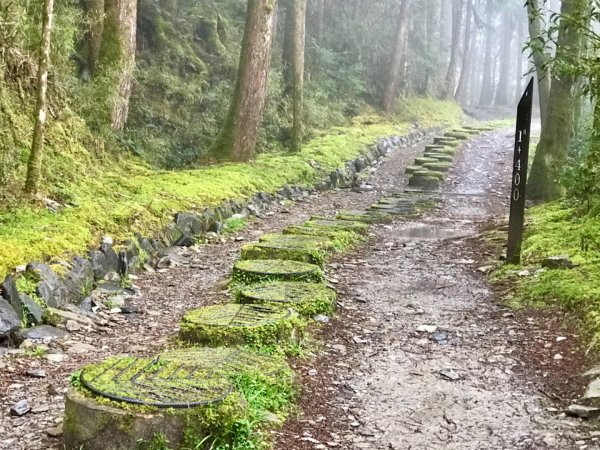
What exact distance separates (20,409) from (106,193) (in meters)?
4.81

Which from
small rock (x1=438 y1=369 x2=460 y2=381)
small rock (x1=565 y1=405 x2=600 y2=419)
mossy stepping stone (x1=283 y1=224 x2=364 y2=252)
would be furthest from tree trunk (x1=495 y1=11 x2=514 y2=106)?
small rock (x1=565 y1=405 x2=600 y2=419)

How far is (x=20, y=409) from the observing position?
12.6ft

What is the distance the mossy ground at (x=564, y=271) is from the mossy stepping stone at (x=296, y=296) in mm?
1798

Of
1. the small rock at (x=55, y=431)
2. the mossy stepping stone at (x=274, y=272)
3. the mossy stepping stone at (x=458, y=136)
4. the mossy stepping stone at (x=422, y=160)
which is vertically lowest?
the small rock at (x=55, y=431)

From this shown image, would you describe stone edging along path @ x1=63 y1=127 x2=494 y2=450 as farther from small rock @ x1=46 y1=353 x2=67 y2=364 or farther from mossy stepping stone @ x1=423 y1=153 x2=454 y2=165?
mossy stepping stone @ x1=423 y1=153 x2=454 y2=165

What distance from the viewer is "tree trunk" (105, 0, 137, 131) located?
35.1ft

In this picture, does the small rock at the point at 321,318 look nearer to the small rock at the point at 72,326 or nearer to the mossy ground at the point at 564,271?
the mossy ground at the point at 564,271

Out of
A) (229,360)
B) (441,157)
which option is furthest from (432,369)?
(441,157)

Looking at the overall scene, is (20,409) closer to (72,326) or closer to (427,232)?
(72,326)

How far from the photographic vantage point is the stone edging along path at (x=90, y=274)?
510 centimetres

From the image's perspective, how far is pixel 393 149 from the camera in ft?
67.6

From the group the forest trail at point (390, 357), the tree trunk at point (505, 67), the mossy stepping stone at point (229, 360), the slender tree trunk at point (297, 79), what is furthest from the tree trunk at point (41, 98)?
the tree trunk at point (505, 67)

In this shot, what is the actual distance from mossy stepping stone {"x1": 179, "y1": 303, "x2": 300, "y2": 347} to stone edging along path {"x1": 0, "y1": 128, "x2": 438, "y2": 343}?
1225 millimetres

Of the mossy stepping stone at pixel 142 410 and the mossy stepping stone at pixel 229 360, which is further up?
the mossy stepping stone at pixel 142 410
